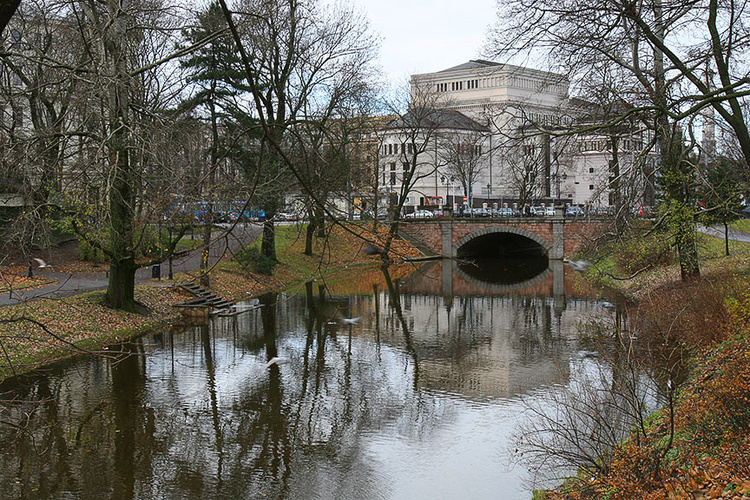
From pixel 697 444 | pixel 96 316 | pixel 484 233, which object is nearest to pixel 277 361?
pixel 96 316

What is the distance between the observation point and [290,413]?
1516 centimetres

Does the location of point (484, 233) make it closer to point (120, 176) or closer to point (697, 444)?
point (120, 176)

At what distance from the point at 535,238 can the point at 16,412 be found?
4412cm

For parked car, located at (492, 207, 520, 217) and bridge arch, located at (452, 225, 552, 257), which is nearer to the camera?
bridge arch, located at (452, 225, 552, 257)

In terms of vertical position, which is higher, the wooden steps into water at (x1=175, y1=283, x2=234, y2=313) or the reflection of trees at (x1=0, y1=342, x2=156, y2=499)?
the wooden steps into water at (x1=175, y1=283, x2=234, y2=313)

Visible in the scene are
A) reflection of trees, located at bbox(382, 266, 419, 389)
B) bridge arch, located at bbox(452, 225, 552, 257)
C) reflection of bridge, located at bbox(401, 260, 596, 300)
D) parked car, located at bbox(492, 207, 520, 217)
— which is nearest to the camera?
reflection of trees, located at bbox(382, 266, 419, 389)

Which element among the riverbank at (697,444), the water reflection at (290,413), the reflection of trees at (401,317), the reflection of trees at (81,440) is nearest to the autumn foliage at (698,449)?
the riverbank at (697,444)

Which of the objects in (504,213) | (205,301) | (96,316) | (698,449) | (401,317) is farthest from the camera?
(504,213)

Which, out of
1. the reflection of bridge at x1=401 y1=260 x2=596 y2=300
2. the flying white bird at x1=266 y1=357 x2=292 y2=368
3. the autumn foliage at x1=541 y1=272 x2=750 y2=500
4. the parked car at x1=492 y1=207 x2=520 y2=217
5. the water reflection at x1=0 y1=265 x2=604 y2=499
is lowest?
the water reflection at x1=0 y1=265 x2=604 y2=499

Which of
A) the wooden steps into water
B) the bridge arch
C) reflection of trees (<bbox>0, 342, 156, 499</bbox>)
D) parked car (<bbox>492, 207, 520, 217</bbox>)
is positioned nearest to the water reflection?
reflection of trees (<bbox>0, 342, 156, 499</bbox>)

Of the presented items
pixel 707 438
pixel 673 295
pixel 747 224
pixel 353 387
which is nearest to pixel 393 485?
pixel 707 438

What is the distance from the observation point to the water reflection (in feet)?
38.1

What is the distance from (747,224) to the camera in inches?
1874

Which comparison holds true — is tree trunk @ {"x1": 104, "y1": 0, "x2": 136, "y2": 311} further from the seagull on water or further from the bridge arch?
the bridge arch
